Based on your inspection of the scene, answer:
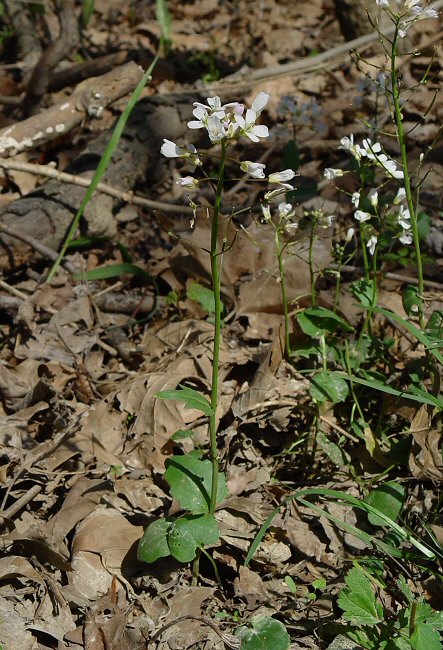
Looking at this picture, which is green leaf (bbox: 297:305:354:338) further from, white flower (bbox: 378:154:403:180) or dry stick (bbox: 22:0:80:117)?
dry stick (bbox: 22:0:80:117)

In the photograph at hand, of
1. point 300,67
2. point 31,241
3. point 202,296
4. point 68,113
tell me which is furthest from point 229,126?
point 300,67

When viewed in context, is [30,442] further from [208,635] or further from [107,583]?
[208,635]

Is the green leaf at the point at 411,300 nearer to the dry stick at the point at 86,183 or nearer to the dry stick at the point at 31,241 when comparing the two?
the dry stick at the point at 86,183

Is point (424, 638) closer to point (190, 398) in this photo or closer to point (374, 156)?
point (190, 398)

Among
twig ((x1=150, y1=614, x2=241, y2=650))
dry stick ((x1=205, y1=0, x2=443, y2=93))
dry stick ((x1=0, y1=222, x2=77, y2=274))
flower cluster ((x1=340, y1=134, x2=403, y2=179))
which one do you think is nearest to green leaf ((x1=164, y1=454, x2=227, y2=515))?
twig ((x1=150, y1=614, x2=241, y2=650))

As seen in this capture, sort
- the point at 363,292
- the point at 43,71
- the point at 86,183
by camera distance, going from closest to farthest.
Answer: the point at 363,292, the point at 86,183, the point at 43,71


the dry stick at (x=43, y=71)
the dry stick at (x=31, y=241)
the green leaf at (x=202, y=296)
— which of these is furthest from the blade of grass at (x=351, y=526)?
the dry stick at (x=43, y=71)

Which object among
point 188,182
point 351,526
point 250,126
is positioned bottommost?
point 351,526

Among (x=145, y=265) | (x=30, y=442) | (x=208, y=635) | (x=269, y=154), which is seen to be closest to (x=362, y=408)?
(x=208, y=635)
